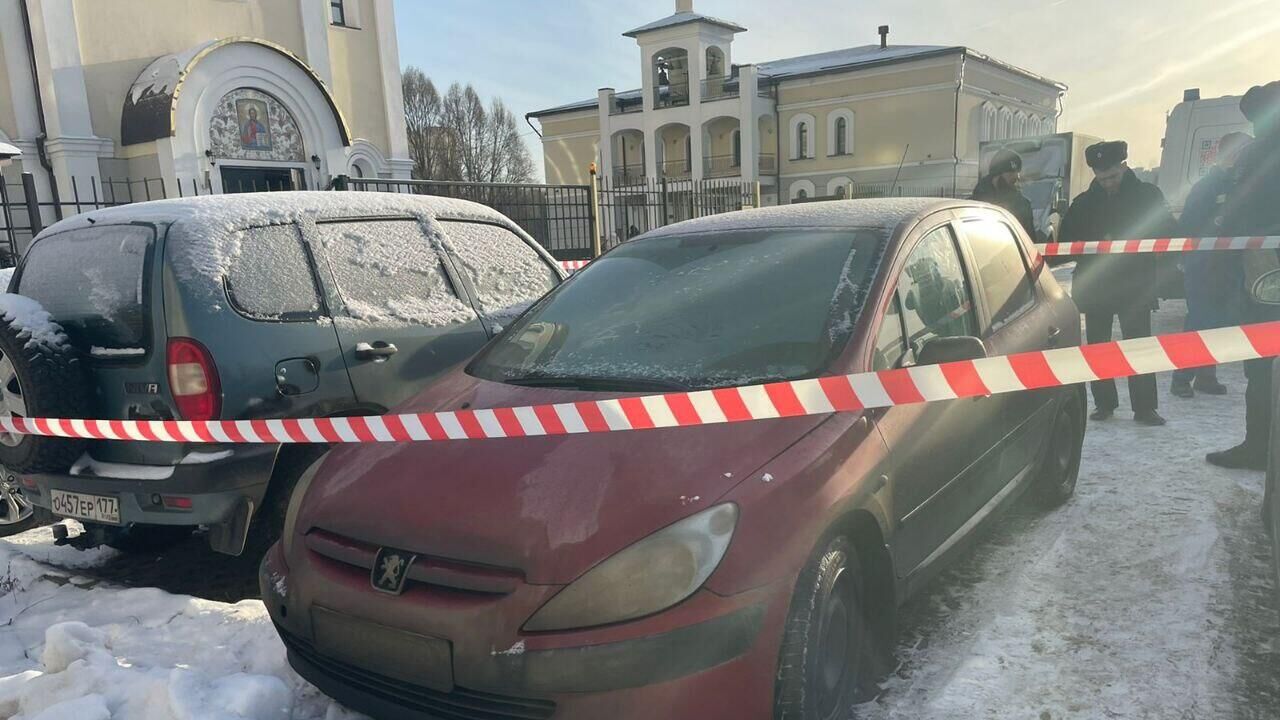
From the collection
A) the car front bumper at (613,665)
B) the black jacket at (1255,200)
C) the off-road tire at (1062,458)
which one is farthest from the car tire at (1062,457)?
the car front bumper at (613,665)

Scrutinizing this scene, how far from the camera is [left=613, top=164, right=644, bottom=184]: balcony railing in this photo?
45906mm

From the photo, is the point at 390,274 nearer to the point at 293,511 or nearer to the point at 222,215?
the point at 222,215

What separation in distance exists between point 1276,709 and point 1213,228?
476 cm

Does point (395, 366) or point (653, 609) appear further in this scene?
point (395, 366)

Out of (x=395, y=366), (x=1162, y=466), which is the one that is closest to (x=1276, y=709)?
(x=1162, y=466)

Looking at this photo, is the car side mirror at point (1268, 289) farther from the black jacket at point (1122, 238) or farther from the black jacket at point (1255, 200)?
the black jacket at point (1122, 238)

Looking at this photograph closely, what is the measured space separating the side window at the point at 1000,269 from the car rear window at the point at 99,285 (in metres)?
3.65

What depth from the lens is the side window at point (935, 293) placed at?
2.98 metres

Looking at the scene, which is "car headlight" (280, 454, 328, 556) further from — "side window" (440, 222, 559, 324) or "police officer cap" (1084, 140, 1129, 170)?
"police officer cap" (1084, 140, 1129, 170)

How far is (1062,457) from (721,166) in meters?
41.0

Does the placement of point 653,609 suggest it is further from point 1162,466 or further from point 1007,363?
point 1162,466

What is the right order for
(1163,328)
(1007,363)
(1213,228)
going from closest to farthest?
(1007,363) < (1213,228) < (1163,328)

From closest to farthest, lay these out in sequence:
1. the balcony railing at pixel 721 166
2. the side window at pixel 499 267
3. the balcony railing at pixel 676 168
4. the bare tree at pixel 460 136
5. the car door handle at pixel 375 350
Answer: the car door handle at pixel 375 350, the side window at pixel 499 267, the balcony railing at pixel 721 166, the balcony railing at pixel 676 168, the bare tree at pixel 460 136

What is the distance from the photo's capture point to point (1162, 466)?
4.98 m
